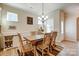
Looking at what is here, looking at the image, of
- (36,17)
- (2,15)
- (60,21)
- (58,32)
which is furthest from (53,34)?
(2,15)

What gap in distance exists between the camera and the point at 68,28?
2.32 m

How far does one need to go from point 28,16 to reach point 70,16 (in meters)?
0.82

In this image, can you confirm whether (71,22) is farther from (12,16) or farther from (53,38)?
(12,16)

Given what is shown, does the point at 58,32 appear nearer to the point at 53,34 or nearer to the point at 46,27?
the point at 53,34

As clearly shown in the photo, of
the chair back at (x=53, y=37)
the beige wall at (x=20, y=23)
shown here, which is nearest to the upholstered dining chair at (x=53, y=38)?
the chair back at (x=53, y=37)

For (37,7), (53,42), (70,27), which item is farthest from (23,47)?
(70,27)

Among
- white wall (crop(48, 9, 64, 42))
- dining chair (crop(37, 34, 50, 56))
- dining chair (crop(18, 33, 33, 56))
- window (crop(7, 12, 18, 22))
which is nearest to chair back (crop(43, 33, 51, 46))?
dining chair (crop(37, 34, 50, 56))

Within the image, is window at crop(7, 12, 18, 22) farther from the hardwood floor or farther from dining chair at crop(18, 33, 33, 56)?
the hardwood floor

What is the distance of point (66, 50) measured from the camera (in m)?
2.26

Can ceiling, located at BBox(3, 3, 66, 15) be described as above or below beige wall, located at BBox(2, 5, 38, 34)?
above

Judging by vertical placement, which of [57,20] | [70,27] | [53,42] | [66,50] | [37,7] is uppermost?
[37,7]

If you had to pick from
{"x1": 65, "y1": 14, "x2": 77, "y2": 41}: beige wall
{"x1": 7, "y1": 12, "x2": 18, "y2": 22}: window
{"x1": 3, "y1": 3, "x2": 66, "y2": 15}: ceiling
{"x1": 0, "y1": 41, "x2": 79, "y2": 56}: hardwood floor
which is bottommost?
{"x1": 0, "y1": 41, "x2": 79, "y2": 56}: hardwood floor

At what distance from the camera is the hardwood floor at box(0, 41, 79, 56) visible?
222cm

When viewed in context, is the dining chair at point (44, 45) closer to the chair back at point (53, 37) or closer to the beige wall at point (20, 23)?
the chair back at point (53, 37)
